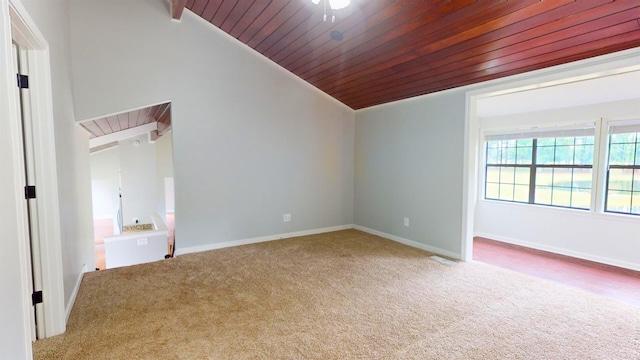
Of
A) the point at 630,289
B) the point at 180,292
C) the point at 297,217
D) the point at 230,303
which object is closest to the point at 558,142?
the point at 630,289

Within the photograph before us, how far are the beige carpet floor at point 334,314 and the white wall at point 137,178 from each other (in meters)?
3.43

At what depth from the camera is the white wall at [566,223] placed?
3820 millimetres

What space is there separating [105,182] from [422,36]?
9.83m

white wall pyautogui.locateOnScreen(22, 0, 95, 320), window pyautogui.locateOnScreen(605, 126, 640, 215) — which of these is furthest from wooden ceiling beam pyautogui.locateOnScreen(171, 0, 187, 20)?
window pyautogui.locateOnScreen(605, 126, 640, 215)

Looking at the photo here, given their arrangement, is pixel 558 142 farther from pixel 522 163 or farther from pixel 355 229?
pixel 355 229

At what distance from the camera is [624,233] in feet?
12.6

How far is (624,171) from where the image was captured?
12.9 ft

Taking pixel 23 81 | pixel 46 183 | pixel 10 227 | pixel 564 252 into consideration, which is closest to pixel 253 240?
pixel 46 183

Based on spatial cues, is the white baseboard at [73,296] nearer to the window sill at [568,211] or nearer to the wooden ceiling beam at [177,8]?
the wooden ceiling beam at [177,8]

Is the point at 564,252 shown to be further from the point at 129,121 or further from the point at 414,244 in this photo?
the point at 129,121

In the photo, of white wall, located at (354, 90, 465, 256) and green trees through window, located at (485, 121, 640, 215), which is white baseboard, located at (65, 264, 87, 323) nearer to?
white wall, located at (354, 90, 465, 256)

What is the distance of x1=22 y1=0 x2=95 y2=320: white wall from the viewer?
2307 mm

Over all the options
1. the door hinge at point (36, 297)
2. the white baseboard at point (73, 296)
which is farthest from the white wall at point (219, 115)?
the door hinge at point (36, 297)

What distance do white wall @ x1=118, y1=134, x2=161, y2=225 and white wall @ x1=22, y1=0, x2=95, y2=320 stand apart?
3026mm
